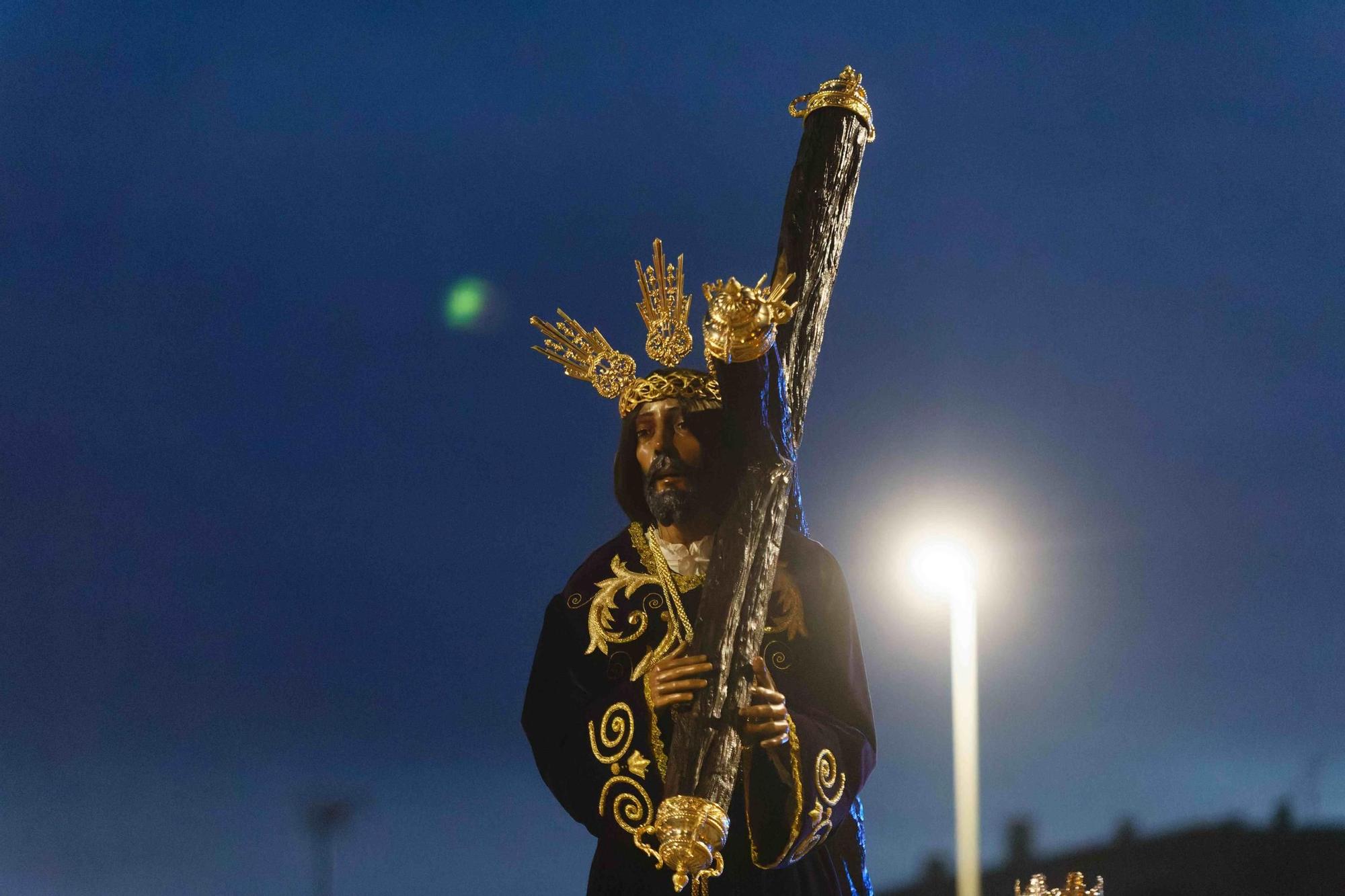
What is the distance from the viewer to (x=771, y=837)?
3422 millimetres

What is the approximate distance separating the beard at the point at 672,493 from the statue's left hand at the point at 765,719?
0.48 meters

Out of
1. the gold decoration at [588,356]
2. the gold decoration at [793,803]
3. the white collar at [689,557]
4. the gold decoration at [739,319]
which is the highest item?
the gold decoration at [588,356]

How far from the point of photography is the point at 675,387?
3859 mm

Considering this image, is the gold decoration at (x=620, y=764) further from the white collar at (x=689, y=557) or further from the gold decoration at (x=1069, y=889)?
the gold decoration at (x=1069, y=889)

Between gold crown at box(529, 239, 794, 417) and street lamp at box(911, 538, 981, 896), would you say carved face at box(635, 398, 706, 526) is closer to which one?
gold crown at box(529, 239, 794, 417)

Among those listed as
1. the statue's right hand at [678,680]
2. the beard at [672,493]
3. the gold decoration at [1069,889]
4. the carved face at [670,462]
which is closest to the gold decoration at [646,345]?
the carved face at [670,462]

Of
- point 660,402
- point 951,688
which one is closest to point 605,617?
point 660,402

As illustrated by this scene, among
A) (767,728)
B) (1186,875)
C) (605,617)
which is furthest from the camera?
(1186,875)

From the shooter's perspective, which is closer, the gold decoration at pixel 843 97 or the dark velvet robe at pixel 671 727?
the dark velvet robe at pixel 671 727

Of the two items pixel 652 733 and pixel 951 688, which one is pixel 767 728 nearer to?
pixel 652 733

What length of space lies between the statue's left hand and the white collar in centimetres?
43

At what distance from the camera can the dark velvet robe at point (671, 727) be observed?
348 centimetres

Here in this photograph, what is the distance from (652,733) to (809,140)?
62.8 inches

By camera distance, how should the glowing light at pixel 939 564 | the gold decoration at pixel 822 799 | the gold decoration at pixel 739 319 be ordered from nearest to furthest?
the gold decoration at pixel 739 319 < the gold decoration at pixel 822 799 < the glowing light at pixel 939 564
